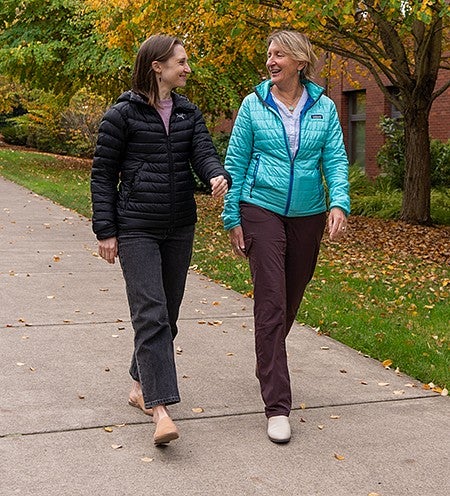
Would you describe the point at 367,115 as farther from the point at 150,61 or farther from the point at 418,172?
the point at 150,61

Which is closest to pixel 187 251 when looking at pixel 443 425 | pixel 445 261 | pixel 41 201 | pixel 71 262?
pixel 443 425

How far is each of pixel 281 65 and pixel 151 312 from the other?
4.60 ft

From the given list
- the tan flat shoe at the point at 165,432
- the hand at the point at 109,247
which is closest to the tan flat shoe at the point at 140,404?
the tan flat shoe at the point at 165,432

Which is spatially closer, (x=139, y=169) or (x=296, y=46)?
(x=139, y=169)

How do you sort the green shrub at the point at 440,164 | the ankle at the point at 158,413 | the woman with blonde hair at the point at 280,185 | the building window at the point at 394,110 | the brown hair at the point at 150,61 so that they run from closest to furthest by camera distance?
the ankle at the point at 158,413 < the brown hair at the point at 150,61 < the woman with blonde hair at the point at 280,185 < the green shrub at the point at 440,164 < the building window at the point at 394,110

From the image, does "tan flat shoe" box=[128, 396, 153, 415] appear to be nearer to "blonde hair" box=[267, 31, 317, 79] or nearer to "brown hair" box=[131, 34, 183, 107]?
"brown hair" box=[131, 34, 183, 107]

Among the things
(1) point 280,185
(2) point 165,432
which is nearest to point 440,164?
(1) point 280,185

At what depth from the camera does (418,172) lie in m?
16.5

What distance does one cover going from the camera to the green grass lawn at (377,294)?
6.83 metres

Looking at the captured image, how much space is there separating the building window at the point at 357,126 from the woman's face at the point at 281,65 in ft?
74.2

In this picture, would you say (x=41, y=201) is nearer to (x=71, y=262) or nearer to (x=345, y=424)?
(x=71, y=262)

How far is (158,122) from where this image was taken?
4895mm

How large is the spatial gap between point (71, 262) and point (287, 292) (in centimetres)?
602

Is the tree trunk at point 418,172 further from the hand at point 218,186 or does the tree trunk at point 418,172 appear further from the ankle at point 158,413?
the ankle at point 158,413
